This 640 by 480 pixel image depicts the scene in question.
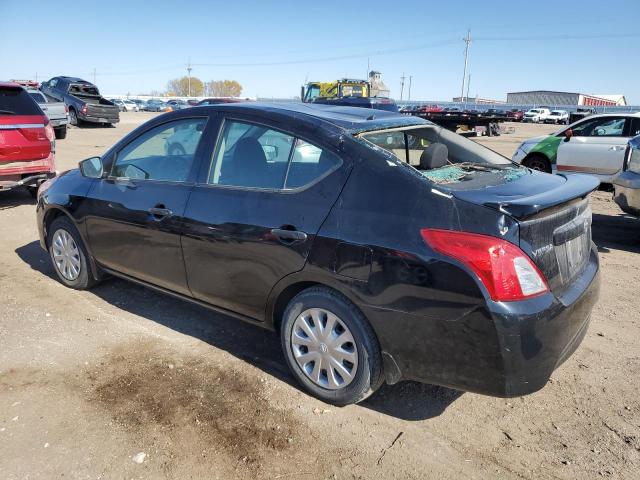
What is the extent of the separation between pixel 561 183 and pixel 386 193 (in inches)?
43.0

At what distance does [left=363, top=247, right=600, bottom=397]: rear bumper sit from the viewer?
7.84 feet

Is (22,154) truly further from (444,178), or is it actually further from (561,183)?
(561,183)

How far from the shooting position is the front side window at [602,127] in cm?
935

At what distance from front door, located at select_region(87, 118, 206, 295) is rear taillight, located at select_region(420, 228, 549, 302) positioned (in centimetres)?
189

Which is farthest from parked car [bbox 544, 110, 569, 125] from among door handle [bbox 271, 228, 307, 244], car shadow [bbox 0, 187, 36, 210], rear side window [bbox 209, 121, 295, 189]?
door handle [bbox 271, 228, 307, 244]

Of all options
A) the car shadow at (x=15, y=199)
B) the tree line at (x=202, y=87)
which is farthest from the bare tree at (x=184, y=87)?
the car shadow at (x=15, y=199)

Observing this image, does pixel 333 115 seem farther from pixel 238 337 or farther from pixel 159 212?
pixel 238 337

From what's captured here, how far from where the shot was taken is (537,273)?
2.47m

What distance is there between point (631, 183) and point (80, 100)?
21617 mm

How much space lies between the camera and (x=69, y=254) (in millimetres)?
4598

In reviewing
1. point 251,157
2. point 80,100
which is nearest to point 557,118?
point 80,100

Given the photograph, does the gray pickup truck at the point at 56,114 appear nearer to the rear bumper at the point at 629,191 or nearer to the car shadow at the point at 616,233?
the car shadow at the point at 616,233

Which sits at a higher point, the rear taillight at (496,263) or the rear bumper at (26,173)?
the rear taillight at (496,263)

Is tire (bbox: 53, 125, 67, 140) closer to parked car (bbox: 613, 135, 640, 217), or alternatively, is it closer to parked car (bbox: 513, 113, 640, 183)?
parked car (bbox: 513, 113, 640, 183)
